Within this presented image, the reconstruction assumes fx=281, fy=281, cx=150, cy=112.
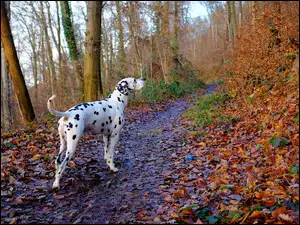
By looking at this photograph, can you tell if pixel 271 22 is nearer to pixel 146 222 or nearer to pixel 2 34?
pixel 146 222

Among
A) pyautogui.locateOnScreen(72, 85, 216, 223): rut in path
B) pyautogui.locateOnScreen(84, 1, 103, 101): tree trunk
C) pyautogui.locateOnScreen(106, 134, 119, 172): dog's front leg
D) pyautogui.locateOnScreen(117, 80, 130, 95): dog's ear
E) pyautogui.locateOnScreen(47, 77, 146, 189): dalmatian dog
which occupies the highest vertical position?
pyautogui.locateOnScreen(84, 1, 103, 101): tree trunk

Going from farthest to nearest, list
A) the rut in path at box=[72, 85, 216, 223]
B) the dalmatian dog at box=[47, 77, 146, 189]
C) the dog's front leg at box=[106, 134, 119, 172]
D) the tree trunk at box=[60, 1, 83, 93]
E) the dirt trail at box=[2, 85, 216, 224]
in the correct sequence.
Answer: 1. the tree trunk at box=[60, 1, 83, 93]
2. the dog's front leg at box=[106, 134, 119, 172]
3. the dalmatian dog at box=[47, 77, 146, 189]
4. the rut in path at box=[72, 85, 216, 223]
5. the dirt trail at box=[2, 85, 216, 224]

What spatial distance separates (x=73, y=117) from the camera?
511cm

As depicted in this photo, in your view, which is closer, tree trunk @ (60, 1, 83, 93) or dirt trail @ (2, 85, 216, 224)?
dirt trail @ (2, 85, 216, 224)

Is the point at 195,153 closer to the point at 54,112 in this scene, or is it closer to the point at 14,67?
the point at 54,112

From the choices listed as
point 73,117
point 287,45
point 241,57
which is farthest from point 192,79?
point 73,117

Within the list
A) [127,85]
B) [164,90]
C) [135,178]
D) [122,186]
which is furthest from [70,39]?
[122,186]

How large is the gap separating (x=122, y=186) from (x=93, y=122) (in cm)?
139

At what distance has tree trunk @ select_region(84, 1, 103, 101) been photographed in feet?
42.5

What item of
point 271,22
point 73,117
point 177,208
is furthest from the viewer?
point 271,22

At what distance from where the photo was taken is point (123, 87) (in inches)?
261

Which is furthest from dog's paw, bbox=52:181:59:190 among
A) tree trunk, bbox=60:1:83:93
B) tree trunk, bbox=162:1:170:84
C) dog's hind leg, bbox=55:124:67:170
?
tree trunk, bbox=162:1:170:84

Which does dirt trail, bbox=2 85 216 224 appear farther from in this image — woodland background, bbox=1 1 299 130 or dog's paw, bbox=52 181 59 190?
woodland background, bbox=1 1 299 130

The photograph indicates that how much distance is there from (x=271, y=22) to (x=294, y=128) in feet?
16.5
